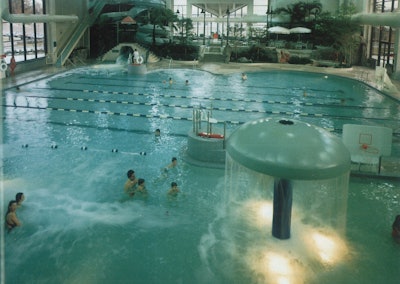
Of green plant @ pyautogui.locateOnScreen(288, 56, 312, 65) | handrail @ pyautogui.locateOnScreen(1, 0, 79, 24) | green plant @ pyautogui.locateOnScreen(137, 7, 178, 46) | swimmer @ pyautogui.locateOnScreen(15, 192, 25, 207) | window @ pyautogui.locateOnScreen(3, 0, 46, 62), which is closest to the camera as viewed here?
swimmer @ pyautogui.locateOnScreen(15, 192, 25, 207)

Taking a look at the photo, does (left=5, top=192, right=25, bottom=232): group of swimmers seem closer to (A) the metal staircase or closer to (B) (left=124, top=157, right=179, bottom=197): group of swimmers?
(B) (left=124, top=157, right=179, bottom=197): group of swimmers

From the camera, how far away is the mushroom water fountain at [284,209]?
5.09m

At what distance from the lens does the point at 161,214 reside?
302 inches

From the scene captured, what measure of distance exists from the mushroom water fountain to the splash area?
1.2 inches

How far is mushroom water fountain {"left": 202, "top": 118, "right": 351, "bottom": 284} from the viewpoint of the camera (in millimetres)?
5090

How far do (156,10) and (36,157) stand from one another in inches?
Answer: 917

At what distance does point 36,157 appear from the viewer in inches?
410

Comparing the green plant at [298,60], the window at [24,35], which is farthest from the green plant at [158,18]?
the green plant at [298,60]

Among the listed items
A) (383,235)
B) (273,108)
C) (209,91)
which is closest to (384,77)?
(273,108)

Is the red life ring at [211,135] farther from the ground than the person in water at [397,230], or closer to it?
farther from the ground

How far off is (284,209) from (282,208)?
39mm

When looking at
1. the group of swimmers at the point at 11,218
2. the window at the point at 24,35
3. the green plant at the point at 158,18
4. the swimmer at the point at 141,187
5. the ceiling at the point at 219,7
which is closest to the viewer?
the group of swimmers at the point at 11,218

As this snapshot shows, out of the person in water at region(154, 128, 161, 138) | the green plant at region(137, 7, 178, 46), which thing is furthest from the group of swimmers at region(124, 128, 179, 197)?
the green plant at region(137, 7, 178, 46)

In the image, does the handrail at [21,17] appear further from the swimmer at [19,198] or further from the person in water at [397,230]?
the person in water at [397,230]
